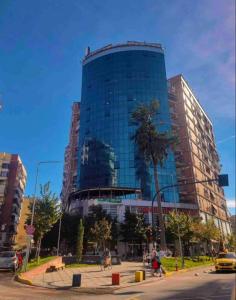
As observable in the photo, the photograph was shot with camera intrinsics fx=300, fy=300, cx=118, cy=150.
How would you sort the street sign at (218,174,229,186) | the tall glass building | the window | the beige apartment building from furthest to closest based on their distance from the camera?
the window → the beige apartment building → the tall glass building → the street sign at (218,174,229,186)

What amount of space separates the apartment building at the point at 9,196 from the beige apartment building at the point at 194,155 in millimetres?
44927

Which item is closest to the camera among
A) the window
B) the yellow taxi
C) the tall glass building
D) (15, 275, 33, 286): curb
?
(15, 275, 33, 286): curb

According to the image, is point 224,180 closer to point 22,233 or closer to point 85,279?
point 85,279

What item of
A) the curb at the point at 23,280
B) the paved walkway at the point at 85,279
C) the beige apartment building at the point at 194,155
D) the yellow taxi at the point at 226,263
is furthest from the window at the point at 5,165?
the yellow taxi at the point at 226,263

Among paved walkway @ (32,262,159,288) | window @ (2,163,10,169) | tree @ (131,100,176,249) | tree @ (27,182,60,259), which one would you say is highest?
window @ (2,163,10,169)

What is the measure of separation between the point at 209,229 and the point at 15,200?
55.4 m

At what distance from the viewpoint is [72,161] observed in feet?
299

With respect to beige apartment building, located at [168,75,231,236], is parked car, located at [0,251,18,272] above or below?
below

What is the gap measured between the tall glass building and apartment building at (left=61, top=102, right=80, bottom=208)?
24.5 feet

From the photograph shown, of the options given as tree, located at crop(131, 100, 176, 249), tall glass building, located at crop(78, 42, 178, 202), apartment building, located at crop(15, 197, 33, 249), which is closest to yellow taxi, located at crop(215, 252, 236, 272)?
tree, located at crop(131, 100, 176, 249)

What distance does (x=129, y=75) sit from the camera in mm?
84938

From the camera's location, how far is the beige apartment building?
76.9 metres

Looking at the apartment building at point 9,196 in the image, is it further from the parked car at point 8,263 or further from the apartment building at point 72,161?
the parked car at point 8,263

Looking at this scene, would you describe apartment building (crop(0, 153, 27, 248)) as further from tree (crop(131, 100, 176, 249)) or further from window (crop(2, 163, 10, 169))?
tree (crop(131, 100, 176, 249))
